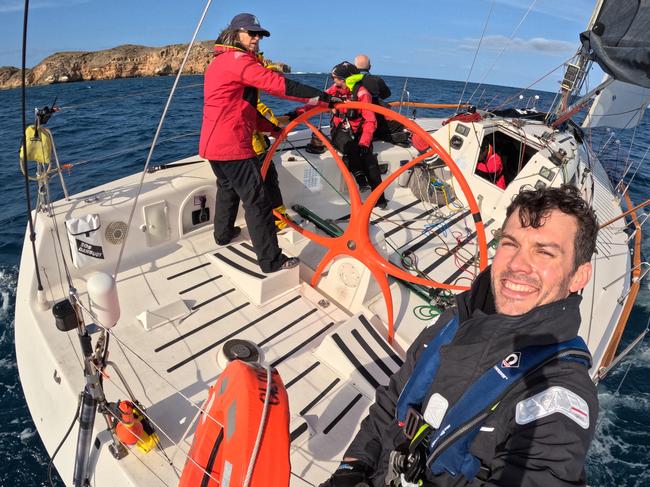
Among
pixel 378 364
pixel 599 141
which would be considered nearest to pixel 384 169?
pixel 378 364

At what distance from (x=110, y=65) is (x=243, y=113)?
172ft

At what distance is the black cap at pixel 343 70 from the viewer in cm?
440

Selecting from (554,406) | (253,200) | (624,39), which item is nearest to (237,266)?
(253,200)

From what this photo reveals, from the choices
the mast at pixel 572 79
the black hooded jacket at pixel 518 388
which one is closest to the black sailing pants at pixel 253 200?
the black hooded jacket at pixel 518 388

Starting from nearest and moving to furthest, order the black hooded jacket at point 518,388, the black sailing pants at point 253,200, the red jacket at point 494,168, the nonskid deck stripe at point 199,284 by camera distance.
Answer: the black hooded jacket at point 518,388
the black sailing pants at point 253,200
the nonskid deck stripe at point 199,284
the red jacket at point 494,168

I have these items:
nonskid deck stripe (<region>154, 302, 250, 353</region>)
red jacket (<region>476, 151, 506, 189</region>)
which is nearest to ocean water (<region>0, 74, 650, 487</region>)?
nonskid deck stripe (<region>154, 302, 250, 353</region>)

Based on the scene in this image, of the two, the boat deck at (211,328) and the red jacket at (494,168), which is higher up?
the red jacket at (494,168)

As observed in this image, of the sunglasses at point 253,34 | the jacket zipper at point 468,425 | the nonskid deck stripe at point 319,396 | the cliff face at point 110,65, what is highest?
the sunglasses at point 253,34

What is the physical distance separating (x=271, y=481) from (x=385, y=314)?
6.53 feet

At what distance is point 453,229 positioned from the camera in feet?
14.7

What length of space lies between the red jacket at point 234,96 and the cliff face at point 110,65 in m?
42.5

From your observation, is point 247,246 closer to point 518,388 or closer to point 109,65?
point 518,388

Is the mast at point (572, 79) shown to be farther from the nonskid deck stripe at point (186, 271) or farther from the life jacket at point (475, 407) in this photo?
the life jacket at point (475, 407)

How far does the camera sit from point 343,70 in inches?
173
